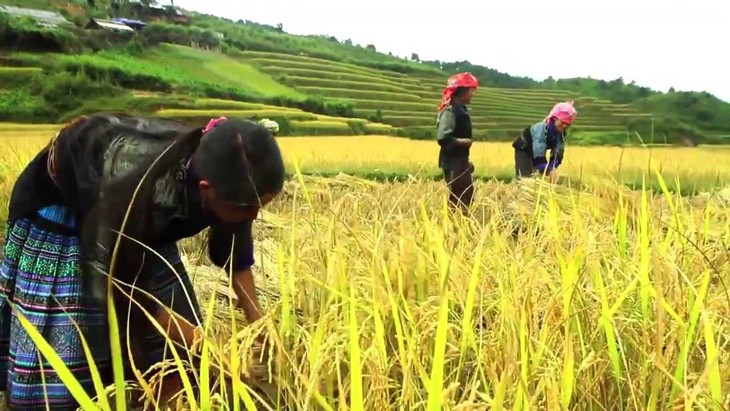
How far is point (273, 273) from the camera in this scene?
1604 mm

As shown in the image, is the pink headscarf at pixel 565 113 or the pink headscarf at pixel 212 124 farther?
the pink headscarf at pixel 565 113

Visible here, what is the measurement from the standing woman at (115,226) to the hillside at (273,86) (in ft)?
12.6

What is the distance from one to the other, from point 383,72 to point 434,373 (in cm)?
906

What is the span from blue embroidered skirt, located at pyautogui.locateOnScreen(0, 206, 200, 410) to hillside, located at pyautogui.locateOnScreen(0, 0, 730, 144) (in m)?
3.84

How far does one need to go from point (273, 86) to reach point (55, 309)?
7.50m

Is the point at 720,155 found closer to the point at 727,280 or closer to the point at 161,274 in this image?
the point at 727,280

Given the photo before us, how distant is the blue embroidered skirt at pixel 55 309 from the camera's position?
3.72 ft

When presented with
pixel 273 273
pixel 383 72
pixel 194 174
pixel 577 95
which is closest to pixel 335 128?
pixel 383 72

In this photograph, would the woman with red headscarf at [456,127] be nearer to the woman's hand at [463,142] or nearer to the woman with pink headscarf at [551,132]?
the woman's hand at [463,142]

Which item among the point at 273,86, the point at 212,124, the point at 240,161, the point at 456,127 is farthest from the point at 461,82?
the point at 273,86

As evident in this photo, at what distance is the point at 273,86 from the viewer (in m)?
8.44

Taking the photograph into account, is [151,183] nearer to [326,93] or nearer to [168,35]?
[168,35]

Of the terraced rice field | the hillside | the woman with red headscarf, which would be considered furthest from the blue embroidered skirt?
the terraced rice field

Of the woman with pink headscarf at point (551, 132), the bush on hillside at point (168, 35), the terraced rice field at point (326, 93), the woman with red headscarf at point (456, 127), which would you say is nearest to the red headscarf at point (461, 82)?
the woman with red headscarf at point (456, 127)
